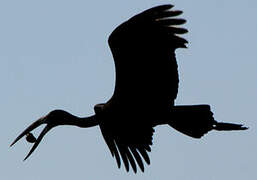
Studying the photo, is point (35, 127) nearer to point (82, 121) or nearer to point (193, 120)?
point (82, 121)

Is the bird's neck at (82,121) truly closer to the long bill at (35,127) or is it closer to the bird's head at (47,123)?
the bird's head at (47,123)

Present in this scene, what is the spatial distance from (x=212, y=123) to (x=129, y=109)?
117 cm

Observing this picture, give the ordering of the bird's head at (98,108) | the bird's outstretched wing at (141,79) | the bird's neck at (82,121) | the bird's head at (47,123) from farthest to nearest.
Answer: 1. the bird's head at (47,123)
2. the bird's neck at (82,121)
3. the bird's head at (98,108)
4. the bird's outstretched wing at (141,79)

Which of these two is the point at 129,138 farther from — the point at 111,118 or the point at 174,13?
the point at 174,13

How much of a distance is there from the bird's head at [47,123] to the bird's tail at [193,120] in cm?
145

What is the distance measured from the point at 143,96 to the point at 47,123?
61.6 inches

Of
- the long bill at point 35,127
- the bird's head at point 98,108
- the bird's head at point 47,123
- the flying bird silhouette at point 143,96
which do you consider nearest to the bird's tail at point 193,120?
the flying bird silhouette at point 143,96

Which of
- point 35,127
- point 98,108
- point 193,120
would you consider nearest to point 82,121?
point 98,108

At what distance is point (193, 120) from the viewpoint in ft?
70.0

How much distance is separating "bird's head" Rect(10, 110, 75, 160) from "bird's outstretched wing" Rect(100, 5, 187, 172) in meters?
0.75

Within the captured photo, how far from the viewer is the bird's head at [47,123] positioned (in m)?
21.8

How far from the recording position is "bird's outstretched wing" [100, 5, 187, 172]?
20641 mm

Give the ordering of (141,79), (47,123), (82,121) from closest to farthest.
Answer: (141,79), (82,121), (47,123)

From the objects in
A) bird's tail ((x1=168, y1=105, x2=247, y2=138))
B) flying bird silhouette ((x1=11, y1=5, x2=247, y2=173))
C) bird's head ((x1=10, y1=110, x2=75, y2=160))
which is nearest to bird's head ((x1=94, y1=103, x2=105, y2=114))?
flying bird silhouette ((x1=11, y1=5, x2=247, y2=173))
